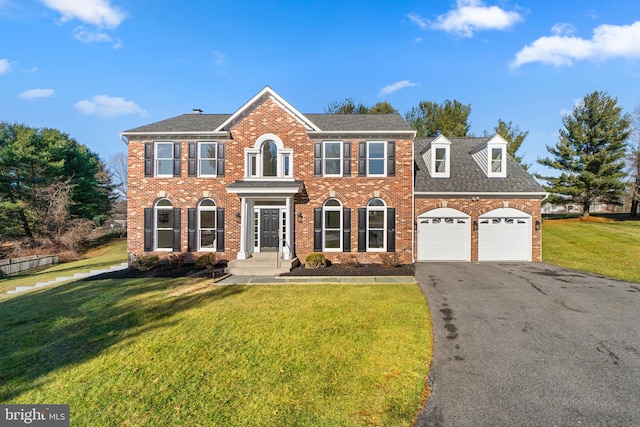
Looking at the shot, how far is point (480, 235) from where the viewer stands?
Result: 49.3 ft

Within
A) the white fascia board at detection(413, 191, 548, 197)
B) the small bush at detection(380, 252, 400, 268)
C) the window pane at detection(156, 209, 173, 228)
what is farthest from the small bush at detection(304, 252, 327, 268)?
the window pane at detection(156, 209, 173, 228)

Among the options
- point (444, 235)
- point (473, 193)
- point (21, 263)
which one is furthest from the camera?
point (21, 263)

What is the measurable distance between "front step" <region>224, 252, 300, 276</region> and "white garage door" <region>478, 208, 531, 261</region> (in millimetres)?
10510

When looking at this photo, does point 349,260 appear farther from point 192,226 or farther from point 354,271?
point 192,226

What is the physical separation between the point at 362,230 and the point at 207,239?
804 centimetres

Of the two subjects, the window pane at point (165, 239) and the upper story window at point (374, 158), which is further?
the window pane at point (165, 239)

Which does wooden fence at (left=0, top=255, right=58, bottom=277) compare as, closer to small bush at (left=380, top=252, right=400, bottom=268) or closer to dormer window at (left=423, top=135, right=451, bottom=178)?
small bush at (left=380, top=252, right=400, bottom=268)

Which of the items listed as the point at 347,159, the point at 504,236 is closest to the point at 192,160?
the point at 347,159

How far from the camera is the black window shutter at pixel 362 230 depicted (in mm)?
14008

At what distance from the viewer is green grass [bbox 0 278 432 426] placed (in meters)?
4.03

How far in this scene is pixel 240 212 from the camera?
14023mm

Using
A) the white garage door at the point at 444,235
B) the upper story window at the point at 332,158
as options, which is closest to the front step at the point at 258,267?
the upper story window at the point at 332,158

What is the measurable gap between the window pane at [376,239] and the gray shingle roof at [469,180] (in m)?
3.33

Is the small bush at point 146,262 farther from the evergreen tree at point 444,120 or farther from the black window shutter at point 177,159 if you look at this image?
the evergreen tree at point 444,120
